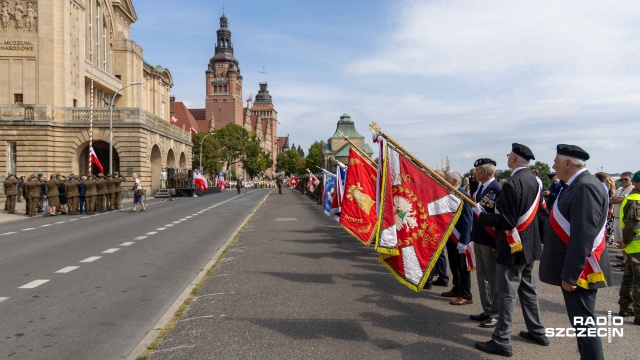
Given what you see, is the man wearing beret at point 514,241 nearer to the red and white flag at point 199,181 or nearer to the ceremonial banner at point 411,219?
the ceremonial banner at point 411,219

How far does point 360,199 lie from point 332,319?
540cm

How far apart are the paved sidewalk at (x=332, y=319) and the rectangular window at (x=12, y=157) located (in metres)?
38.4

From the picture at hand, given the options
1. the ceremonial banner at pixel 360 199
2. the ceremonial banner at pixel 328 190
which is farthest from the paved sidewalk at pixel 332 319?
the ceremonial banner at pixel 328 190

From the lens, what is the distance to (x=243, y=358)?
4910mm

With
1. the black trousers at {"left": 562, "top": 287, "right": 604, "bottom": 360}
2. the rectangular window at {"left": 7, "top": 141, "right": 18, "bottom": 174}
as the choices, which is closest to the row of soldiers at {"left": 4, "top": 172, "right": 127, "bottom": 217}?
the rectangular window at {"left": 7, "top": 141, "right": 18, "bottom": 174}

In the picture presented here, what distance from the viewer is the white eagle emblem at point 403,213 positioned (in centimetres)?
623

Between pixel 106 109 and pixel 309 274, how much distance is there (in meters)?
39.4

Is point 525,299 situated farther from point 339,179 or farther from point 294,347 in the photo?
point 339,179

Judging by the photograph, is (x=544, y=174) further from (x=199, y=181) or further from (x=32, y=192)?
(x=199, y=181)

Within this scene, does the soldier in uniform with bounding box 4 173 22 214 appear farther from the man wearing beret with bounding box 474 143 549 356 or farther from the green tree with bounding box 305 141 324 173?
the green tree with bounding box 305 141 324 173

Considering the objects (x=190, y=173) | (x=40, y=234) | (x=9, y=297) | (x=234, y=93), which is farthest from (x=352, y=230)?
(x=234, y=93)

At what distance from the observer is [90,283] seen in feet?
28.6

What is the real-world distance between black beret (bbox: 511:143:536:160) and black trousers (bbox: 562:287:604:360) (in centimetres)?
151

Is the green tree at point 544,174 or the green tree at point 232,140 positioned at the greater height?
the green tree at point 232,140
